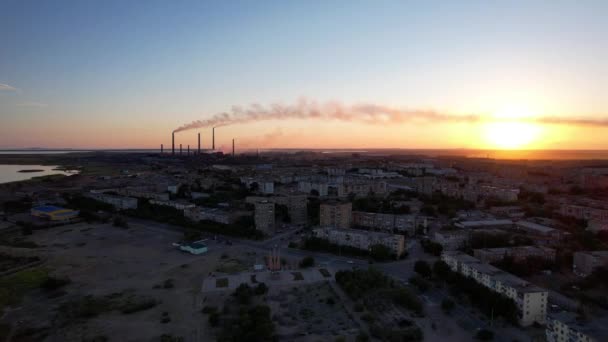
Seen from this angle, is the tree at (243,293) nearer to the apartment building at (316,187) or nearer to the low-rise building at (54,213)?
the low-rise building at (54,213)

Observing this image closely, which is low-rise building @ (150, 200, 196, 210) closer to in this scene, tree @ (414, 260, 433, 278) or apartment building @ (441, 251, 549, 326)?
tree @ (414, 260, 433, 278)

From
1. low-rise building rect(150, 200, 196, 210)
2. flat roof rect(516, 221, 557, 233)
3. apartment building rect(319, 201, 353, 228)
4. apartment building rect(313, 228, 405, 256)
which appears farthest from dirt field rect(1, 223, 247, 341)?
flat roof rect(516, 221, 557, 233)

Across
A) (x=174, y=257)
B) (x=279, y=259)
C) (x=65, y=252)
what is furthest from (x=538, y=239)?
(x=65, y=252)

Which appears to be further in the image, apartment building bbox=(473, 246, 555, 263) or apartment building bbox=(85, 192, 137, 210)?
apartment building bbox=(85, 192, 137, 210)

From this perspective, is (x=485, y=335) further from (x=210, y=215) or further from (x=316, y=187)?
(x=316, y=187)

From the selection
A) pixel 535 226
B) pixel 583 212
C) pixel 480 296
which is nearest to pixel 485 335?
pixel 480 296
